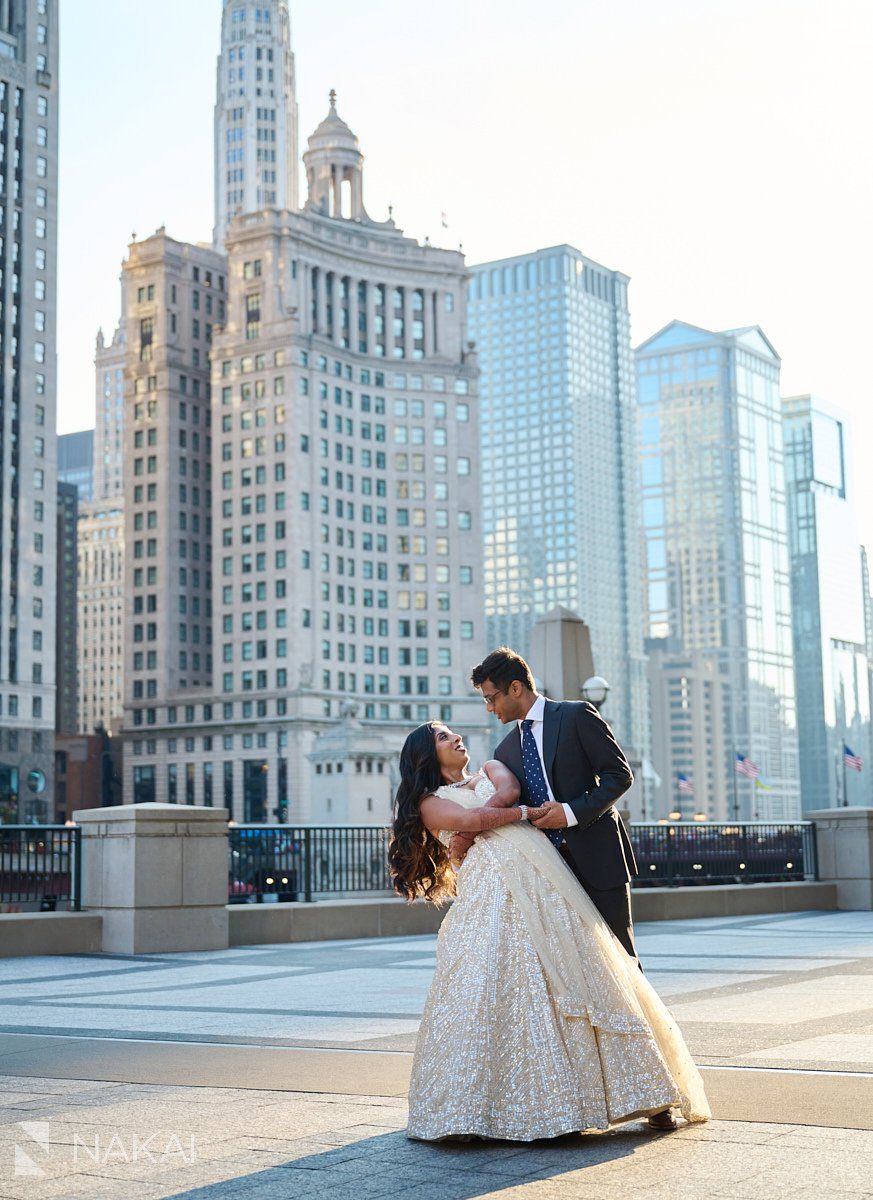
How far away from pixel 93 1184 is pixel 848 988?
8630mm

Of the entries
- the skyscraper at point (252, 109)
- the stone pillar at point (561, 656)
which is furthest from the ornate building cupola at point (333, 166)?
the stone pillar at point (561, 656)

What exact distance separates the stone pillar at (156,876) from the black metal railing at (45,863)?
0.56 feet

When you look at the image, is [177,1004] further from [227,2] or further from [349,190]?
[227,2]

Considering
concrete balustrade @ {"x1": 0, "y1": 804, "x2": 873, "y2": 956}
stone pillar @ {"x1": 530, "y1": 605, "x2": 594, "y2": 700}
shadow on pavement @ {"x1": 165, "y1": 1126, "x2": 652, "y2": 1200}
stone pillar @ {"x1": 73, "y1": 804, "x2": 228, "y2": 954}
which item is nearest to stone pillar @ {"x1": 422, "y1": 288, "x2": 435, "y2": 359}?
stone pillar @ {"x1": 530, "y1": 605, "x2": 594, "y2": 700}

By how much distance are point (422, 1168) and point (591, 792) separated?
197cm

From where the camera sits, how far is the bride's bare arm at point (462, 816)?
711cm

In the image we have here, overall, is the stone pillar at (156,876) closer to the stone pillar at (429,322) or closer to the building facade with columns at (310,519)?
the building facade with columns at (310,519)

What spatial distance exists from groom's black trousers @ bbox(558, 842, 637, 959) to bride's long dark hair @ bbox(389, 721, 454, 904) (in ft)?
2.15

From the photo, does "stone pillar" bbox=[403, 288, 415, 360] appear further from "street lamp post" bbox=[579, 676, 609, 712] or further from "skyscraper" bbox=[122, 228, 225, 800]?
"street lamp post" bbox=[579, 676, 609, 712]

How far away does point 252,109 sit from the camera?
19225 cm

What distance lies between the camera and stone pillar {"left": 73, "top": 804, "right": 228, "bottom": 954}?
18234 mm

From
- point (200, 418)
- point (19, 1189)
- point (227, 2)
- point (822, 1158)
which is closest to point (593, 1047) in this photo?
point (822, 1158)

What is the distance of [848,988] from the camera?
42.6 ft

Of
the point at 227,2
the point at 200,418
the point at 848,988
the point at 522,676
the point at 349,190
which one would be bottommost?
the point at 848,988
